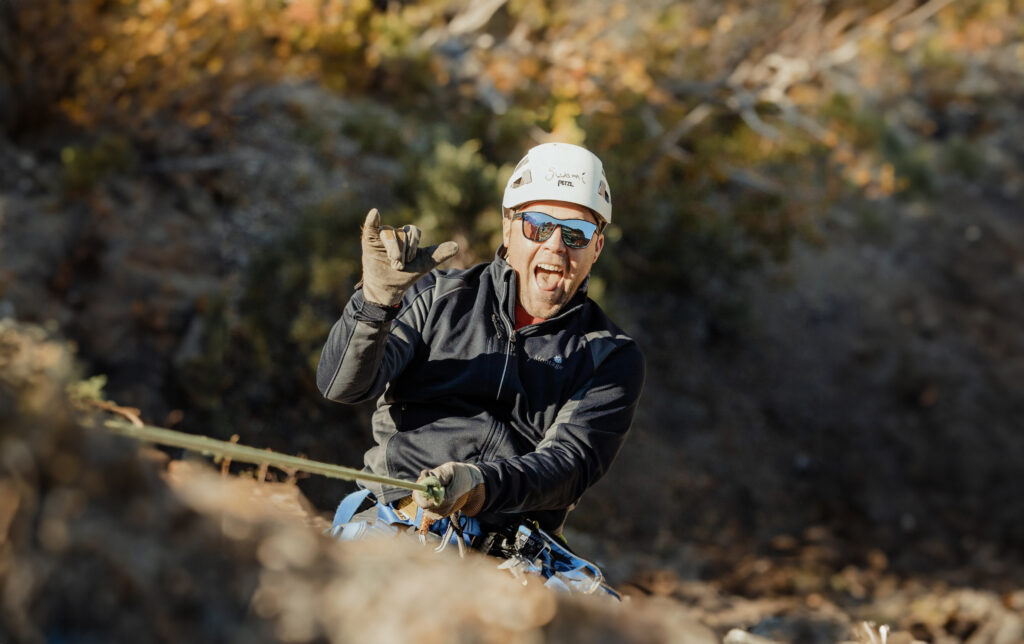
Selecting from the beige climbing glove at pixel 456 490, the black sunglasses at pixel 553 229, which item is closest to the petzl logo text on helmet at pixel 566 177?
the black sunglasses at pixel 553 229

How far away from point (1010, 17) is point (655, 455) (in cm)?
1120

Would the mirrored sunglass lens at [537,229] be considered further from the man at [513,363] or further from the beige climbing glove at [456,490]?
the beige climbing glove at [456,490]

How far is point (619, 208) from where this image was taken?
910 centimetres

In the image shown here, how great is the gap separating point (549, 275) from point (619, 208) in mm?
6153

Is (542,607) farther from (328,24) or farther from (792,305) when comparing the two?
(792,305)

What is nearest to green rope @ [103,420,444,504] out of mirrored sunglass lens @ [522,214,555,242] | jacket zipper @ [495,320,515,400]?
jacket zipper @ [495,320,515,400]

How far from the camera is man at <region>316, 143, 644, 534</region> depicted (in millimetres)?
2748

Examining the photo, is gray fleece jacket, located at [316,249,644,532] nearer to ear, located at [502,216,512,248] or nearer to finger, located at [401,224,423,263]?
ear, located at [502,216,512,248]

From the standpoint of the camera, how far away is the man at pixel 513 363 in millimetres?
2748

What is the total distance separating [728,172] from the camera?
384 inches

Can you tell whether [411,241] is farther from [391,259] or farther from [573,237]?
[573,237]

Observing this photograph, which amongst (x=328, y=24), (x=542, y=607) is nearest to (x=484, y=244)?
(x=328, y=24)

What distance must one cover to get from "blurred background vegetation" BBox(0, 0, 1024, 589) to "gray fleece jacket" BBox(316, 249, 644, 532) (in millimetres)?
2257

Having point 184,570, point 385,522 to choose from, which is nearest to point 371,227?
point 385,522
